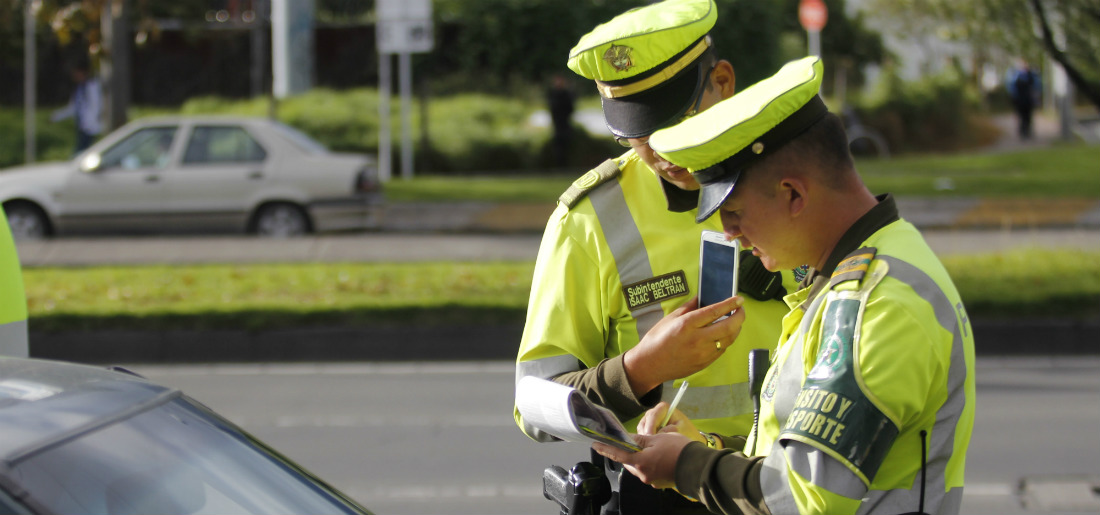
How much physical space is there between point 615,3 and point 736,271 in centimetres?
2131

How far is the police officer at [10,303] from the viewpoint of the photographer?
9.68 feet

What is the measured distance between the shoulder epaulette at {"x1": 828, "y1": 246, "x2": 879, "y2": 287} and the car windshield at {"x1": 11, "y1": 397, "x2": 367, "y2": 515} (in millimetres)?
1080

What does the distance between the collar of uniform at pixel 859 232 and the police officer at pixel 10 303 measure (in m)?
1.95

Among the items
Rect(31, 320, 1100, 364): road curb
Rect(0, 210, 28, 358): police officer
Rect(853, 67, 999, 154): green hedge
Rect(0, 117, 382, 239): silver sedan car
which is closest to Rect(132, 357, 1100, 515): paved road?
Rect(31, 320, 1100, 364): road curb

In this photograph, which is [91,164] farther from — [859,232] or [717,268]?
[859,232]

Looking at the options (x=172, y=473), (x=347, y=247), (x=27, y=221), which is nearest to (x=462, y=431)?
(x=172, y=473)

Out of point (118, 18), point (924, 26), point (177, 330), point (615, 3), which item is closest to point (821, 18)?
point (615, 3)

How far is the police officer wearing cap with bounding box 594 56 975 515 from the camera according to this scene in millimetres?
1759

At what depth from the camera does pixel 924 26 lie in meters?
33.2

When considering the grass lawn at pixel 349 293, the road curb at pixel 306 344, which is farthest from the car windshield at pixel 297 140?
the road curb at pixel 306 344

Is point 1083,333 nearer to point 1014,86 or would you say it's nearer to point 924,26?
point 1014,86

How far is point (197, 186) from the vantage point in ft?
44.4

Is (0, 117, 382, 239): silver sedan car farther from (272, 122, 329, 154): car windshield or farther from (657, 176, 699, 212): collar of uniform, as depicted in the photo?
(657, 176, 699, 212): collar of uniform

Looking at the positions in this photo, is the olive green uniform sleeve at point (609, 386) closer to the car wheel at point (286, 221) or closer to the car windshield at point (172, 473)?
the car windshield at point (172, 473)
